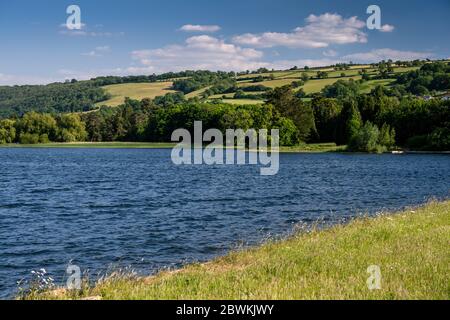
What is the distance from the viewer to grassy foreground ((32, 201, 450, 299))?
37.7ft

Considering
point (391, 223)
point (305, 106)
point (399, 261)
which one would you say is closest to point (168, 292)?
point (399, 261)

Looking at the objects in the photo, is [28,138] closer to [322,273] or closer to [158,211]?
[158,211]

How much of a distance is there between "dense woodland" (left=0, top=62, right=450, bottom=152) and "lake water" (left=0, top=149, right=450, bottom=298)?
78.6 meters

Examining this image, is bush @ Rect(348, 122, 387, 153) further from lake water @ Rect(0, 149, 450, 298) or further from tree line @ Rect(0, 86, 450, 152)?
lake water @ Rect(0, 149, 450, 298)

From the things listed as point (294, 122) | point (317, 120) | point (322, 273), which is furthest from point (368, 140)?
point (322, 273)

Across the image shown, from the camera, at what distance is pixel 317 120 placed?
6412 inches

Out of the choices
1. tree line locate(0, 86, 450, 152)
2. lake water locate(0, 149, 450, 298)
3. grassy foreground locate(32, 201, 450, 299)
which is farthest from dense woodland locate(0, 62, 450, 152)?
grassy foreground locate(32, 201, 450, 299)

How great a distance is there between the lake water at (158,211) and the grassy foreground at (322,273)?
15.3 feet

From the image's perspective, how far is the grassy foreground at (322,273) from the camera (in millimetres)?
11484

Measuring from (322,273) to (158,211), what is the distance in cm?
2304

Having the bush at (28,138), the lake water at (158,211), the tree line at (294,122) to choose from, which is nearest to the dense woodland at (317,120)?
the tree line at (294,122)

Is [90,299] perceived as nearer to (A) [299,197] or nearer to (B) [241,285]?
A: (B) [241,285]

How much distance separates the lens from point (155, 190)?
49.0 metres

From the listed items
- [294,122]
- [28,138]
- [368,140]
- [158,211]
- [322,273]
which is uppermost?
[322,273]
